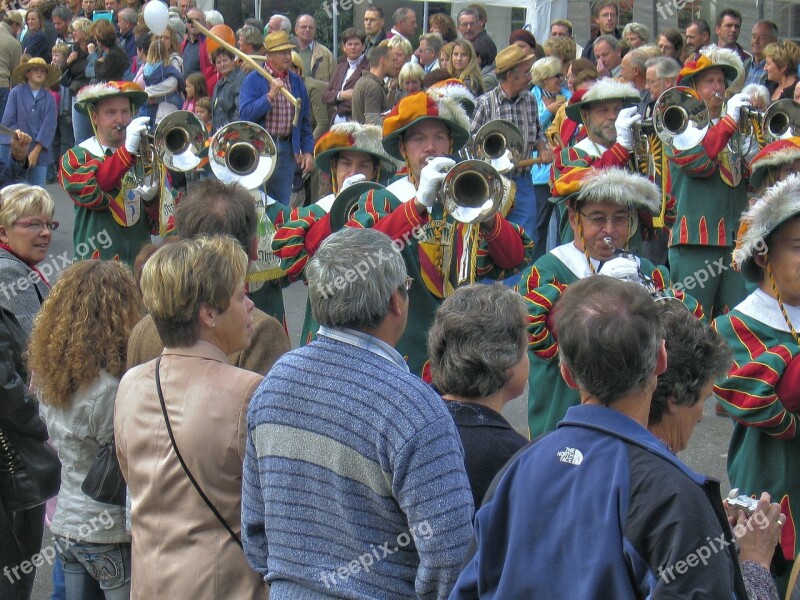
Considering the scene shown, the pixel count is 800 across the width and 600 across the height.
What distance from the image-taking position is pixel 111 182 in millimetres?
6277

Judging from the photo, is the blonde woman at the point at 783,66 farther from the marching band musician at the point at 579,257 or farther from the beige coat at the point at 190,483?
the beige coat at the point at 190,483

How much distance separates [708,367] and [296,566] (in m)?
1.02

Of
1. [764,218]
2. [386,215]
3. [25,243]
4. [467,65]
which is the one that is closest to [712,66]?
[467,65]

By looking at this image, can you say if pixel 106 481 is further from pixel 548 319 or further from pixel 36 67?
pixel 36 67

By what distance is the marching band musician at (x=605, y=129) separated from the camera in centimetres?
650

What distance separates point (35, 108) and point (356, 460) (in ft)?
35.6

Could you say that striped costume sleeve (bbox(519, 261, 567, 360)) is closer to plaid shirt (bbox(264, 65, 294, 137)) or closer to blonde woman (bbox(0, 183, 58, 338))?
blonde woman (bbox(0, 183, 58, 338))

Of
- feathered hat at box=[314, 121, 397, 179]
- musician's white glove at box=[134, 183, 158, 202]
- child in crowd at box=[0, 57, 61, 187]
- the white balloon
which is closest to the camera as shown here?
feathered hat at box=[314, 121, 397, 179]

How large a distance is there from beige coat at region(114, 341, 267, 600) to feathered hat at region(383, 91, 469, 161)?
7.81ft

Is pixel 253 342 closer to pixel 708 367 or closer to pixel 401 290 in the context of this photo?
pixel 401 290

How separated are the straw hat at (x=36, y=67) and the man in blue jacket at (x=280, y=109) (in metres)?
2.97

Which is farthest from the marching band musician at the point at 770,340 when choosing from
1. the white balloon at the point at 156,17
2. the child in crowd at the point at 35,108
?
the child in crowd at the point at 35,108

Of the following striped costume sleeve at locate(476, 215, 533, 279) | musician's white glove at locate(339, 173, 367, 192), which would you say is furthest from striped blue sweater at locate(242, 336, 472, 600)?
musician's white glove at locate(339, 173, 367, 192)

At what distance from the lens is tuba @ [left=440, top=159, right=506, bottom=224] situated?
4.41 m
